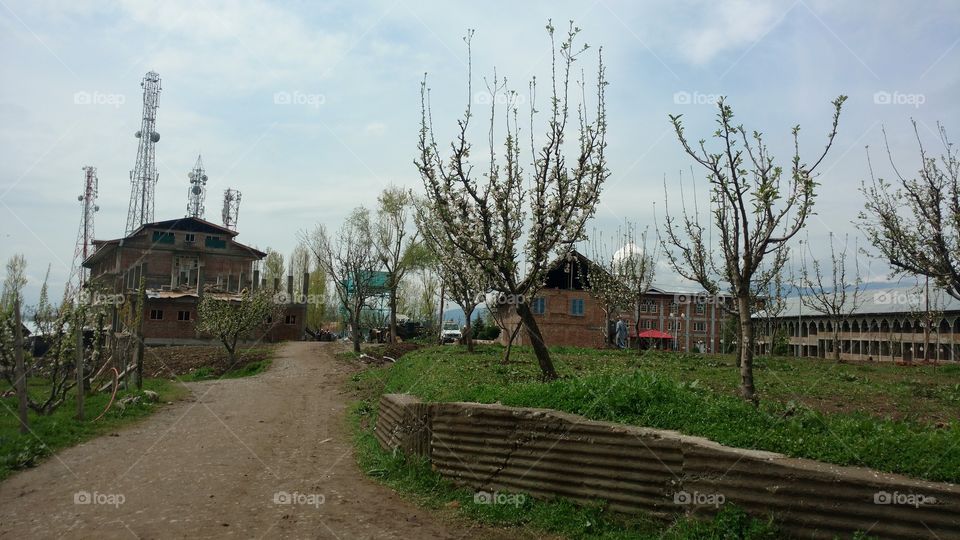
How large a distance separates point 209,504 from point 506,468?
341 cm

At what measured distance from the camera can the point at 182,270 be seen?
57.2m

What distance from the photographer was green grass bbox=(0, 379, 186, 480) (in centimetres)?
1014

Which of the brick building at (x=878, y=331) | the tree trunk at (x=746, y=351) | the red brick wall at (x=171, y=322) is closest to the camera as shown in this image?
the tree trunk at (x=746, y=351)

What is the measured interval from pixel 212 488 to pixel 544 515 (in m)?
4.31

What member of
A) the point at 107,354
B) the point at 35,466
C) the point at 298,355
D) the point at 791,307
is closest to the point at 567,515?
the point at 35,466

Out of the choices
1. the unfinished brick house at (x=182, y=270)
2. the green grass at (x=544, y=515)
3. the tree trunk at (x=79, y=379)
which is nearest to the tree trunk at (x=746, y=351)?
the green grass at (x=544, y=515)

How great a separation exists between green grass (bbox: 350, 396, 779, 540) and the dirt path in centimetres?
34

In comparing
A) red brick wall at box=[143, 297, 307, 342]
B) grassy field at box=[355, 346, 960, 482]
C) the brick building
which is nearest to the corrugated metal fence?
grassy field at box=[355, 346, 960, 482]

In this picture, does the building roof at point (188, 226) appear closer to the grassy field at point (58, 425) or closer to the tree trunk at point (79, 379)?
the grassy field at point (58, 425)

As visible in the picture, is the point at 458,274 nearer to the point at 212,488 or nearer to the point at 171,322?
→ the point at 212,488

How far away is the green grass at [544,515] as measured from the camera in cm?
555

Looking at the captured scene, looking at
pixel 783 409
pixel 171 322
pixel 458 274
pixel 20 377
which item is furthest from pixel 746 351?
pixel 171 322

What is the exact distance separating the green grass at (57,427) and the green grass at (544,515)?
4929 millimetres

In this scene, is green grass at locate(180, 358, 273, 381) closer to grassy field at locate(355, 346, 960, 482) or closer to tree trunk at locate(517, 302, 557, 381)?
grassy field at locate(355, 346, 960, 482)
